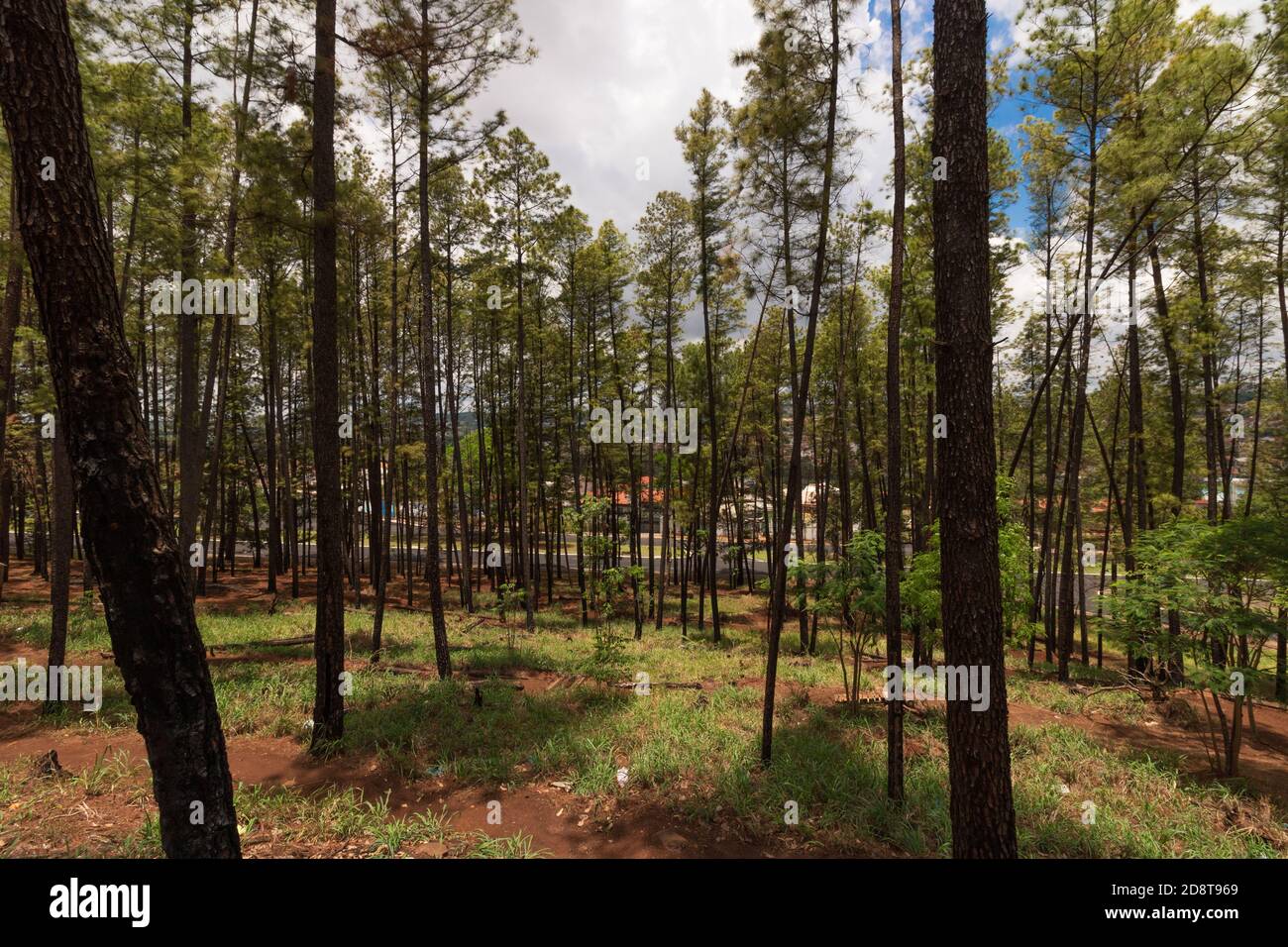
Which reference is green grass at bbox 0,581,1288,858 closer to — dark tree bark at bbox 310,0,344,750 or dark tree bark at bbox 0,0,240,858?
dark tree bark at bbox 310,0,344,750

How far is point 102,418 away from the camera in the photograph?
9.23 feet

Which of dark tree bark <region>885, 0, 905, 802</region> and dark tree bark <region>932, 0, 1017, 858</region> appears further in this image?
dark tree bark <region>885, 0, 905, 802</region>

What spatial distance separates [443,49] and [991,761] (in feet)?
40.9

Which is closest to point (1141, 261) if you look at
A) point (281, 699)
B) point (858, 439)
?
point (858, 439)

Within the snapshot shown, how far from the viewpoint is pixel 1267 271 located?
11.9 metres

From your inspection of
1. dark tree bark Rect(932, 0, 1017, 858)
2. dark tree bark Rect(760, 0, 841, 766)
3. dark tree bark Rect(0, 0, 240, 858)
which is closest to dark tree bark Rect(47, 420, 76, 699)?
dark tree bark Rect(0, 0, 240, 858)

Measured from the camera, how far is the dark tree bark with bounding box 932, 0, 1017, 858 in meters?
3.40

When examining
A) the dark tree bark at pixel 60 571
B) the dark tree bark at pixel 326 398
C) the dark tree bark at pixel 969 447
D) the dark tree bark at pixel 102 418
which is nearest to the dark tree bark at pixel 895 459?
the dark tree bark at pixel 969 447

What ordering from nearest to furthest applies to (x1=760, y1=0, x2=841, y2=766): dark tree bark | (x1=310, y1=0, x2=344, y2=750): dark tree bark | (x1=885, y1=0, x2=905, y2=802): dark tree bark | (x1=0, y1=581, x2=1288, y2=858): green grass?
(x1=0, y1=581, x2=1288, y2=858): green grass → (x1=885, y1=0, x2=905, y2=802): dark tree bark → (x1=760, y1=0, x2=841, y2=766): dark tree bark → (x1=310, y1=0, x2=344, y2=750): dark tree bark

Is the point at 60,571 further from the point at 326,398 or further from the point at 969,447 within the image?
the point at 969,447

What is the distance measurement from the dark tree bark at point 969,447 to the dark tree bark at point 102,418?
A: 500 cm

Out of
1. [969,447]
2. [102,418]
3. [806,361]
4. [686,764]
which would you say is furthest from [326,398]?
[969,447]

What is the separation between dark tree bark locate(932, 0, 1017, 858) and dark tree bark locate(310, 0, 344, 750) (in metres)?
7.25

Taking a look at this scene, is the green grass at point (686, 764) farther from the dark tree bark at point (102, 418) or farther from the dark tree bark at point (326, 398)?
the dark tree bark at point (102, 418)
